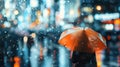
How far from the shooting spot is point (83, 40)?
3.22 m

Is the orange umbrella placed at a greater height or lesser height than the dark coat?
greater

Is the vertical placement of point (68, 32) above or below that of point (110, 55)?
above

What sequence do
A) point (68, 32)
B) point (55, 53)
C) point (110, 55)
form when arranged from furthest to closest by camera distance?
point (110, 55) < point (55, 53) < point (68, 32)

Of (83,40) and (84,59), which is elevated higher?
(83,40)

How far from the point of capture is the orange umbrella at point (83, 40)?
321 centimetres

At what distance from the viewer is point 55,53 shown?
59.9 ft

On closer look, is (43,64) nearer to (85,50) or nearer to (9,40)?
(9,40)

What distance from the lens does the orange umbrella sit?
3211 mm

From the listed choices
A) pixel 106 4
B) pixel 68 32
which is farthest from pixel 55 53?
pixel 68 32

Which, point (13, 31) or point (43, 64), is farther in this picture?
point (13, 31)

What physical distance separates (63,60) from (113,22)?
29.2 ft

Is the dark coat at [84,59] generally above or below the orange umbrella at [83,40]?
below

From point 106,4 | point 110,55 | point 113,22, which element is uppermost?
point 106,4

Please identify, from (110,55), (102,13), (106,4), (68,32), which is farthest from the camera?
(102,13)
